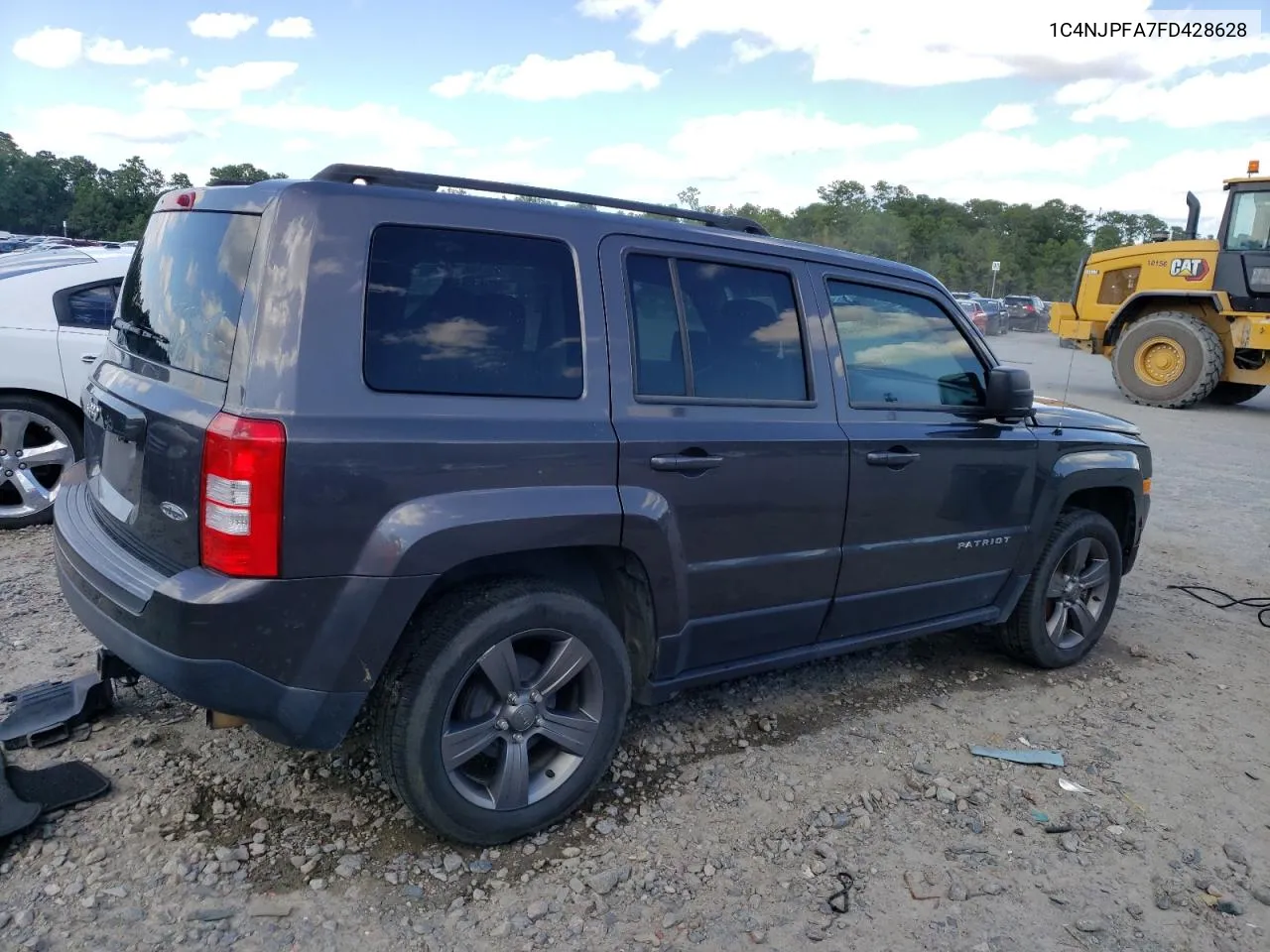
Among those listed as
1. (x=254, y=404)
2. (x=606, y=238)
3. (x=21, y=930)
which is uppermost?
(x=606, y=238)

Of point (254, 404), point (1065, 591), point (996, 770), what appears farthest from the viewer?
point (1065, 591)

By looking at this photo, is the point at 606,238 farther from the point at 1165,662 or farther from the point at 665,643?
the point at 1165,662

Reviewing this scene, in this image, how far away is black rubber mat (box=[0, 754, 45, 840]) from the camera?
8.86 feet

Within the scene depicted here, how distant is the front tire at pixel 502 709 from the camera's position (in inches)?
106

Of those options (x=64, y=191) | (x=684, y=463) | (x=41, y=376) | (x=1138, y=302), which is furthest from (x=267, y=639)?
(x=64, y=191)

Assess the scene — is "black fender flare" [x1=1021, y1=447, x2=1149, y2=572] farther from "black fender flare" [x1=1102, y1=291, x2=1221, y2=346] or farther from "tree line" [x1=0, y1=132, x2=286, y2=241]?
"tree line" [x1=0, y1=132, x2=286, y2=241]

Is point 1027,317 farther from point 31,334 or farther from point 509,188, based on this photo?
point 509,188

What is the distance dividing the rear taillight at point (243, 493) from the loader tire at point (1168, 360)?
1516 cm

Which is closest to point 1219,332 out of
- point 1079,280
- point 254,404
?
point 1079,280

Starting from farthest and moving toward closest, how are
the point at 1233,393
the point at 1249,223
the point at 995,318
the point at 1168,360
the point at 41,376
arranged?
the point at 995,318
the point at 1233,393
the point at 1168,360
the point at 1249,223
the point at 41,376

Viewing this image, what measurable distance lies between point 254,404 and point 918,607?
2.76 m

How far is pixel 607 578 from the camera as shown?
315 cm

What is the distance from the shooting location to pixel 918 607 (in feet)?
13.1

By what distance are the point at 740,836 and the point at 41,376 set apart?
4774 millimetres
